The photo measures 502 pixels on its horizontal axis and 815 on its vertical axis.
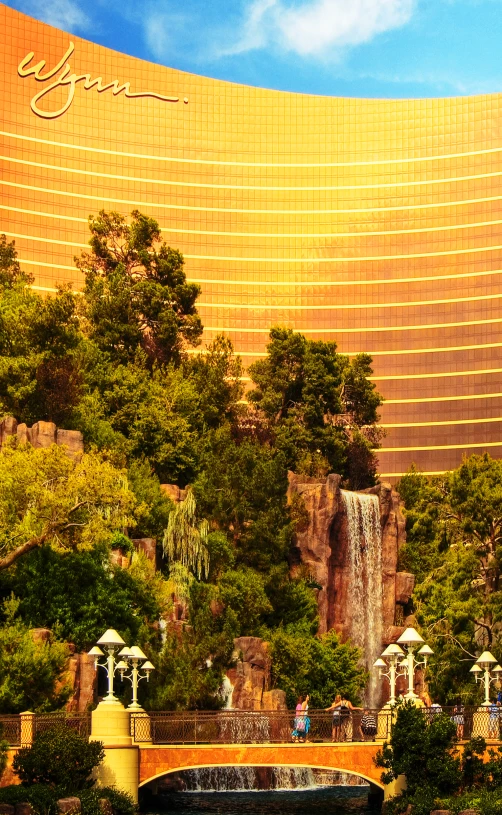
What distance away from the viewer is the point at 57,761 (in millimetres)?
41781

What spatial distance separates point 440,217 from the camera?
420 feet

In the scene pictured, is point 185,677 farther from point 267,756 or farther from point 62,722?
point 62,722

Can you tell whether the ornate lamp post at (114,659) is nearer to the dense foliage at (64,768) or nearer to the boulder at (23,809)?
the dense foliage at (64,768)

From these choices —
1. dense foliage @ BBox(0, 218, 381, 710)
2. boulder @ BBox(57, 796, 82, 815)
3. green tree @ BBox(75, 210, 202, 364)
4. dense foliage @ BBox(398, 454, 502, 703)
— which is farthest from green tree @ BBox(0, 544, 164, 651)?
green tree @ BBox(75, 210, 202, 364)

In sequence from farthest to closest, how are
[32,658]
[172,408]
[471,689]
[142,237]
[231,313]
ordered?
[231,313], [142,237], [172,408], [471,689], [32,658]

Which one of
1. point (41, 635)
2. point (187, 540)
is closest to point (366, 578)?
point (187, 540)

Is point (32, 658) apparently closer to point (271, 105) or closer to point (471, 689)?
point (471, 689)

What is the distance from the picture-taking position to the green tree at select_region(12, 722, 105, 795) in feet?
137

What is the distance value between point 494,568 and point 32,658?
25.5 m

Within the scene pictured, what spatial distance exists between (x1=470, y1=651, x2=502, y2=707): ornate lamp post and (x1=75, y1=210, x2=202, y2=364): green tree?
30.4 m

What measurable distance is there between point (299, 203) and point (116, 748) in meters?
91.7

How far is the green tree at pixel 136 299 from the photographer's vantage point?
277ft

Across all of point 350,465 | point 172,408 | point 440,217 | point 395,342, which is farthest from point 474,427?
point 172,408

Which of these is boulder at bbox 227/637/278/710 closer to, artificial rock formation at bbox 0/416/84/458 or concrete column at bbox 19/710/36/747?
artificial rock formation at bbox 0/416/84/458
